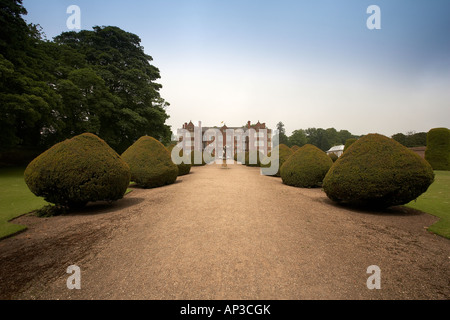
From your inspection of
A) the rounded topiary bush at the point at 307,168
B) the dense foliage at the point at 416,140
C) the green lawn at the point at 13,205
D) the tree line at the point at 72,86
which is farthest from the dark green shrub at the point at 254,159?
the dense foliage at the point at 416,140

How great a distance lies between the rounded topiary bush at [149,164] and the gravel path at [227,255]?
429cm

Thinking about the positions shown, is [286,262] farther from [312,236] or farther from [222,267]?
[312,236]

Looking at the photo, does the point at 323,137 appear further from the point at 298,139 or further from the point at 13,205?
the point at 13,205

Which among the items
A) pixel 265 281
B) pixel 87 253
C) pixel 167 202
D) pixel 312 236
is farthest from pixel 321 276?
pixel 167 202

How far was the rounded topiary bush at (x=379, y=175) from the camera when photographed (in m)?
5.57

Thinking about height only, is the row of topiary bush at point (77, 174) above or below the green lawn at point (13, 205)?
above

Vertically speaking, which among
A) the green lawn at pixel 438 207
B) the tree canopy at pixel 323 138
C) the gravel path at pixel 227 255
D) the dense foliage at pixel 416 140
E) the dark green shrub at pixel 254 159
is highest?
the tree canopy at pixel 323 138

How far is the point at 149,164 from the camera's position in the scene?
10242mm

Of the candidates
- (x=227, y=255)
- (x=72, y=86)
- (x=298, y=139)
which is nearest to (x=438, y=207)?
(x=227, y=255)

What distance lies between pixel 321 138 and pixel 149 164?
109653 millimetres

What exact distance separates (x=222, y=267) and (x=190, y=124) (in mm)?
55332

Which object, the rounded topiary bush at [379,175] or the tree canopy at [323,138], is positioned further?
the tree canopy at [323,138]

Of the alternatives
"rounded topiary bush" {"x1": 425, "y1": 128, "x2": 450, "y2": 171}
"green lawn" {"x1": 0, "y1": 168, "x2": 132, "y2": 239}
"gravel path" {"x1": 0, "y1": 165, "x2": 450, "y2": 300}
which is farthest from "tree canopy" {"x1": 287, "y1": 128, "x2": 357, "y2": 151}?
"green lawn" {"x1": 0, "y1": 168, "x2": 132, "y2": 239}

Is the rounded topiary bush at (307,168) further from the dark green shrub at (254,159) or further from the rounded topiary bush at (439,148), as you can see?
the rounded topiary bush at (439,148)
